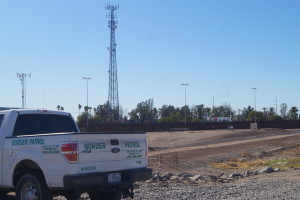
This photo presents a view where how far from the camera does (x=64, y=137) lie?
9.30m

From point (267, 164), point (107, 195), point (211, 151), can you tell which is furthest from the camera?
point (211, 151)

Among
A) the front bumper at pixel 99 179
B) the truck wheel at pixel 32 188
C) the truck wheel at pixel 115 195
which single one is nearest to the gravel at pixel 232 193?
the truck wheel at pixel 115 195

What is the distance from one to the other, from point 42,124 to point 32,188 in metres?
2.00

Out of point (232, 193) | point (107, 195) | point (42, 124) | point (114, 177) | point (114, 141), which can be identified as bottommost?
point (232, 193)

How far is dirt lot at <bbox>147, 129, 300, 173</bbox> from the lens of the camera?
116 ft

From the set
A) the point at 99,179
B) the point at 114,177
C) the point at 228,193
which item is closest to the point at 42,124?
the point at 114,177

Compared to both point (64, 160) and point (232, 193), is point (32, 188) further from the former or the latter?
point (232, 193)

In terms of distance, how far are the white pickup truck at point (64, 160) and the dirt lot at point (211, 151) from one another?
20026mm

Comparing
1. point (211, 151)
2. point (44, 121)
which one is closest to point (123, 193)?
point (44, 121)

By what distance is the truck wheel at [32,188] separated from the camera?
9.65m

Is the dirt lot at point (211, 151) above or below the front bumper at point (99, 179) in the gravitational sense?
below

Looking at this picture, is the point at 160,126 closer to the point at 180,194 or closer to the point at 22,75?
the point at 22,75

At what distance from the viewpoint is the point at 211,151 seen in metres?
51.8

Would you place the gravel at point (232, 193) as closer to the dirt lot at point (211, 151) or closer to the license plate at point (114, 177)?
the license plate at point (114, 177)
